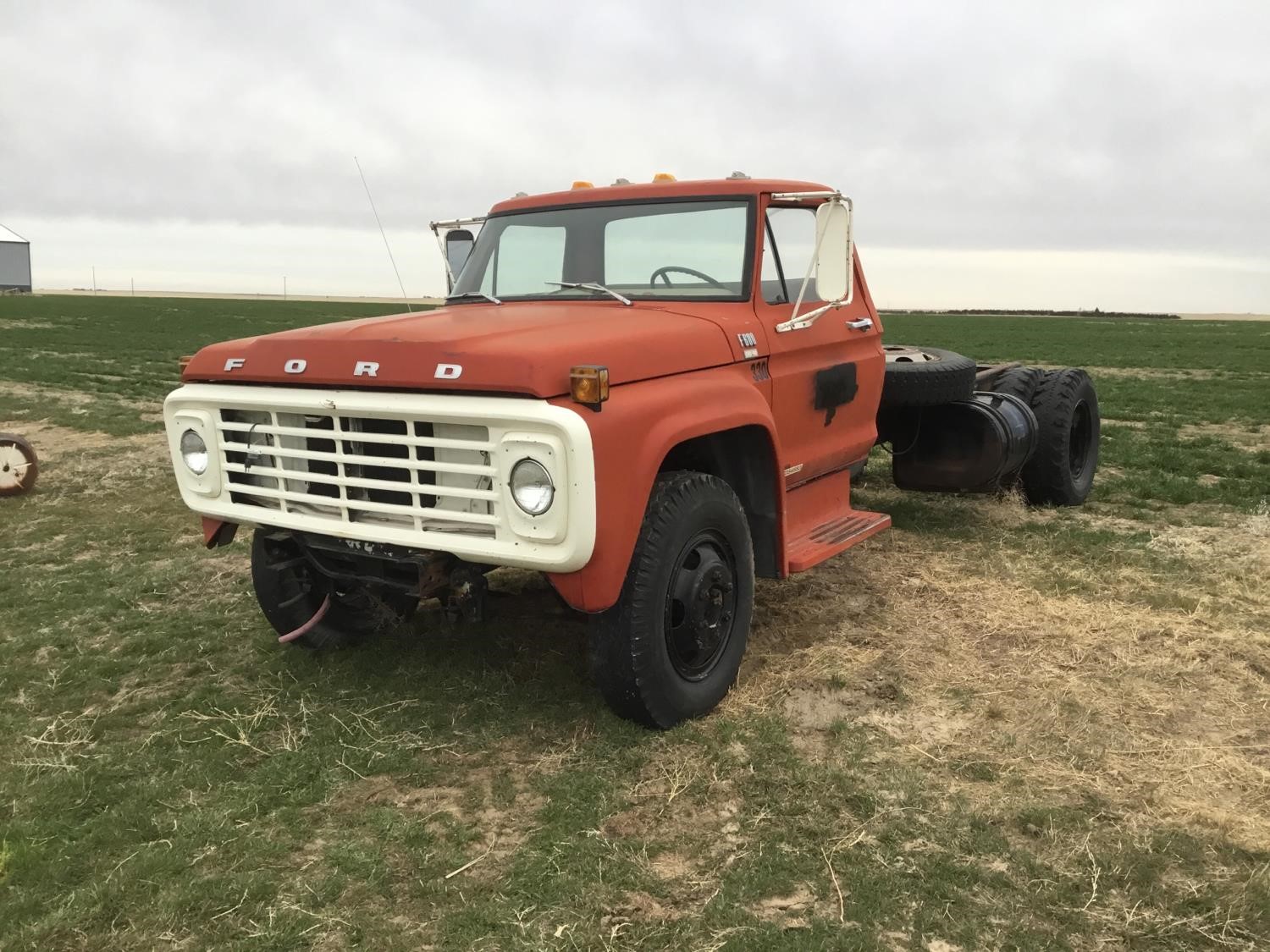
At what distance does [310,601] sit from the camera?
187 inches

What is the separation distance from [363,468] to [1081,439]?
6.44 meters

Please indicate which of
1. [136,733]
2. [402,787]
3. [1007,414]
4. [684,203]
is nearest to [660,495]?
[402,787]

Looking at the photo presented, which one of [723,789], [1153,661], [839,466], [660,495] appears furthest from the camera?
[839,466]

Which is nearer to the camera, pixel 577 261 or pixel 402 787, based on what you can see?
pixel 402 787

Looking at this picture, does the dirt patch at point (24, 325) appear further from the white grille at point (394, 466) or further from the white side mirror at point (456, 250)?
the white grille at point (394, 466)

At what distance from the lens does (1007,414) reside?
691cm

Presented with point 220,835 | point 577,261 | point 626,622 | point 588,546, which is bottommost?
point 220,835

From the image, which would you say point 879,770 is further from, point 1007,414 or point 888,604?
point 1007,414

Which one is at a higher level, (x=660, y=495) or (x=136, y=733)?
(x=660, y=495)

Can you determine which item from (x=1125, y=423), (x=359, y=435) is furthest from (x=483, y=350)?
(x=1125, y=423)

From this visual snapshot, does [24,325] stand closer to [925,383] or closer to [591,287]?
[925,383]

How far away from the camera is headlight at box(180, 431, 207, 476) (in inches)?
163

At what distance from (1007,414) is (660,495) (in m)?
4.10

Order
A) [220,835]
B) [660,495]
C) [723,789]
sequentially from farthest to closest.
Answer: [660,495]
[723,789]
[220,835]
